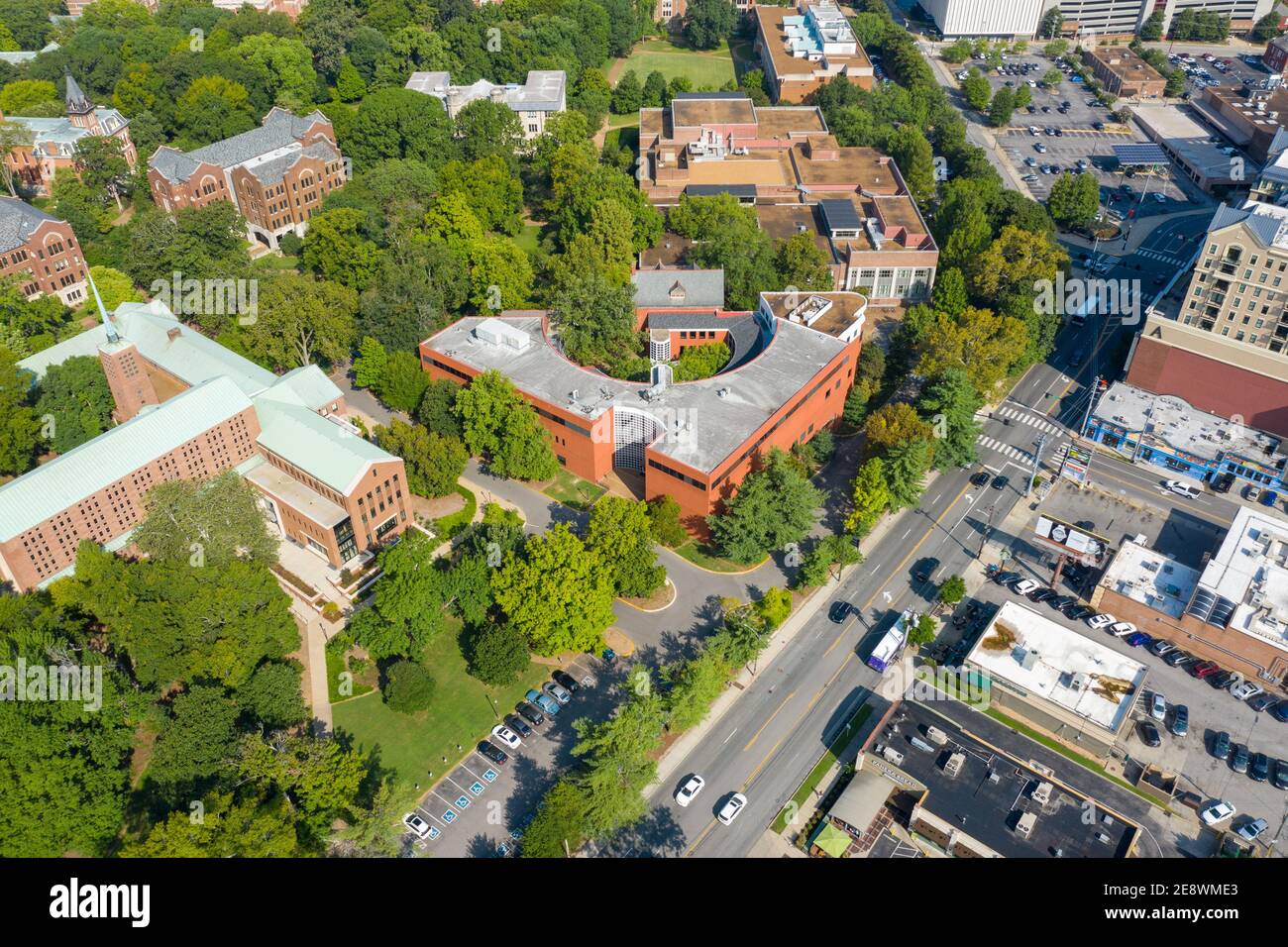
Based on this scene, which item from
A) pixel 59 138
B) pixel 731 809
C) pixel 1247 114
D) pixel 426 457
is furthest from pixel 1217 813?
pixel 59 138

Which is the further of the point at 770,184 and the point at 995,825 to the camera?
the point at 770,184

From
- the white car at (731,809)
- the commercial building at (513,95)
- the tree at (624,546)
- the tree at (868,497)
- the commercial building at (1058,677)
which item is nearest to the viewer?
the white car at (731,809)

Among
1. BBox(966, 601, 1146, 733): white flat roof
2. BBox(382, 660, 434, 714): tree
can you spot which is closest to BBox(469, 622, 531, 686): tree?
BBox(382, 660, 434, 714): tree

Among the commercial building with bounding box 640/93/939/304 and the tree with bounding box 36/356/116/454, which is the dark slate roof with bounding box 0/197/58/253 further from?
the commercial building with bounding box 640/93/939/304

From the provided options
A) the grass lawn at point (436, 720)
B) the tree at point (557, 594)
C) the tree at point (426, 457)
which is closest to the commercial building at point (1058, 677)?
the tree at point (557, 594)

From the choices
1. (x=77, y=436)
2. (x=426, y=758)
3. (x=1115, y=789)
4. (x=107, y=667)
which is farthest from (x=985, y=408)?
(x=77, y=436)

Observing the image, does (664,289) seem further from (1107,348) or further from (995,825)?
(995,825)

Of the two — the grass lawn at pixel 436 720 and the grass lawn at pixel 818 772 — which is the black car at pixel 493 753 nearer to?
the grass lawn at pixel 436 720
